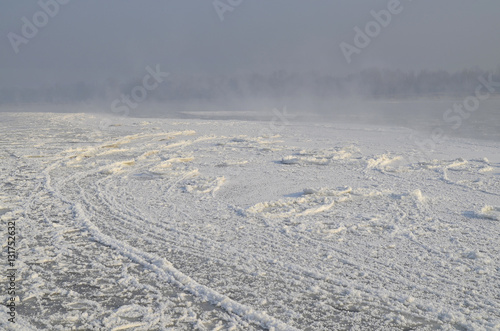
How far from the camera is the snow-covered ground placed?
3.49 m

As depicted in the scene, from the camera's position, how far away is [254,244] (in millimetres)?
5078

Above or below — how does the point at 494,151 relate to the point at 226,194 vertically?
above

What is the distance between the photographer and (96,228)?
557cm

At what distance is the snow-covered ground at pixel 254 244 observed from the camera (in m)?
3.49

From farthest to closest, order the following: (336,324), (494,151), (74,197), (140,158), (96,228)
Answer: (494,151), (140,158), (74,197), (96,228), (336,324)

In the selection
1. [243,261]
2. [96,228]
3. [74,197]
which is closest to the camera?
[243,261]

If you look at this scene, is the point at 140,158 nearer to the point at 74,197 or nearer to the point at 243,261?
the point at 74,197

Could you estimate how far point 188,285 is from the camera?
155 inches

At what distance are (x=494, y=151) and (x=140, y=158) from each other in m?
11.2

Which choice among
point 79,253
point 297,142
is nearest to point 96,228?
point 79,253

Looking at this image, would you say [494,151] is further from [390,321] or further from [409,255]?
[390,321]

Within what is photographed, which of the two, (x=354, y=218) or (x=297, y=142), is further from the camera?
(x=297, y=142)

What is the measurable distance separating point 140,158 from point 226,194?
4699 mm

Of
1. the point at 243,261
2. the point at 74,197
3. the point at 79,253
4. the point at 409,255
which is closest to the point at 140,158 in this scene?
the point at 74,197
